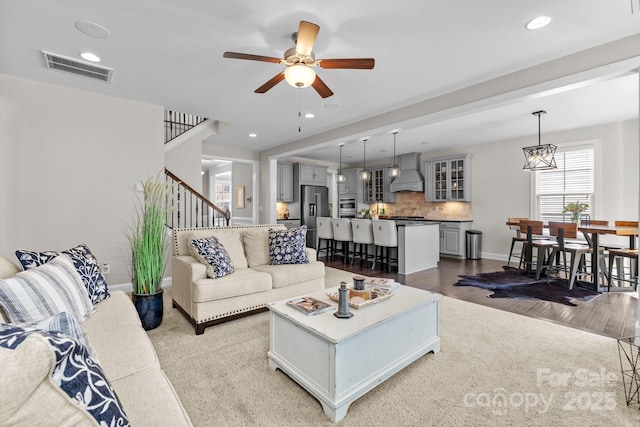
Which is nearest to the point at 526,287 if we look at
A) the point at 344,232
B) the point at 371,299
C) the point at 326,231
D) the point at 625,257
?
the point at 625,257

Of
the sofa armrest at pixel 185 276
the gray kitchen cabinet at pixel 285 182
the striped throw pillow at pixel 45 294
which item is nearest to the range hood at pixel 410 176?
the gray kitchen cabinet at pixel 285 182

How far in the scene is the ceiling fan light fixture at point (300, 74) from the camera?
240cm

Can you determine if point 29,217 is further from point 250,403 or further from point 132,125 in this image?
point 250,403

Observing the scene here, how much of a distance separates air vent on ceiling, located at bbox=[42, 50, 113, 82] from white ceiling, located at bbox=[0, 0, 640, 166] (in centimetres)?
10

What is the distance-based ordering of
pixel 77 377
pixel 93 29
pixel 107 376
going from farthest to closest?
pixel 93 29 → pixel 107 376 → pixel 77 377

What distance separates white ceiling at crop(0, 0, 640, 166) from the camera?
224 centimetres

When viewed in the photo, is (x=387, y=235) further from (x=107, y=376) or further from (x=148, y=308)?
(x=107, y=376)

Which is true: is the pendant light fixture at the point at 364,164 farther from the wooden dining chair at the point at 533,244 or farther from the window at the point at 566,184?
the window at the point at 566,184

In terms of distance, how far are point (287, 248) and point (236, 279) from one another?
841mm

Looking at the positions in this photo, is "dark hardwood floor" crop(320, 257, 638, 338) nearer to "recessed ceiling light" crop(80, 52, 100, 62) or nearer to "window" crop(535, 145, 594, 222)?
"window" crop(535, 145, 594, 222)

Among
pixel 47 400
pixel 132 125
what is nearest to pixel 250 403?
pixel 47 400

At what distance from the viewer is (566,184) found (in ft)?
19.1

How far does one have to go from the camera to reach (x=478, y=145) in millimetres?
6938

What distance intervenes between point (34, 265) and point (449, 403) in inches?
111
